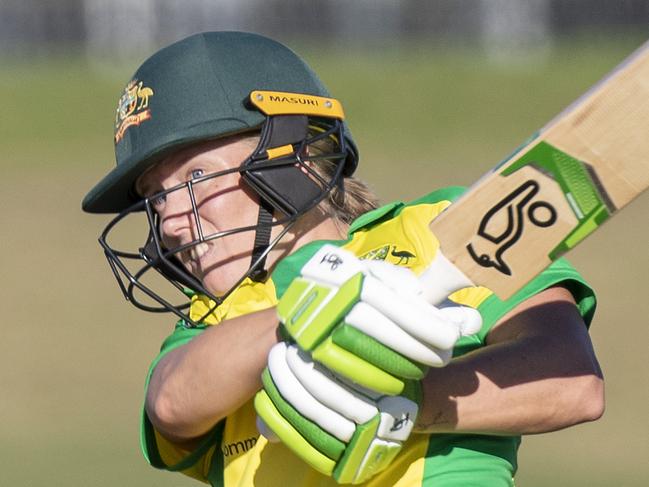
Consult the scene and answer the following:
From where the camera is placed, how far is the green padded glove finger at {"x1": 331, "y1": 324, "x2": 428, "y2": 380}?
1.96 m

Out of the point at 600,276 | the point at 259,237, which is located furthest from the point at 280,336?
the point at 600,276

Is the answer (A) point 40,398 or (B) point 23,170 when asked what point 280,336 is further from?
(B) point 23,170

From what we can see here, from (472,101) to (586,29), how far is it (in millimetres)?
2439

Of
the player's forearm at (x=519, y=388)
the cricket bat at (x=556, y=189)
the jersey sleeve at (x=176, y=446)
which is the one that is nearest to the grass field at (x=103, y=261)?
the jersey sleeve at (x=176, y=446)

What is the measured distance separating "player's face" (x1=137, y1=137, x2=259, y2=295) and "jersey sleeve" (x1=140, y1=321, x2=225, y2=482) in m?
0.12

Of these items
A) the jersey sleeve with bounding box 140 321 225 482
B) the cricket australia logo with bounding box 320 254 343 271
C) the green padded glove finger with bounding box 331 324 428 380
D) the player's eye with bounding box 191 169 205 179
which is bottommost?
the jersey sleeve with bounding box 140 321 225 482

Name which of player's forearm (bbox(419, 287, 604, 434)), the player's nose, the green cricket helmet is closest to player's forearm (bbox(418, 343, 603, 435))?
player's forearm (bbox(419, 287, 604, 434))

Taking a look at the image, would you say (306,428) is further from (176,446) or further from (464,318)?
(176,446)

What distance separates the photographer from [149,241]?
292 cm

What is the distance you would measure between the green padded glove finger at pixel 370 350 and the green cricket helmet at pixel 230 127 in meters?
0.70

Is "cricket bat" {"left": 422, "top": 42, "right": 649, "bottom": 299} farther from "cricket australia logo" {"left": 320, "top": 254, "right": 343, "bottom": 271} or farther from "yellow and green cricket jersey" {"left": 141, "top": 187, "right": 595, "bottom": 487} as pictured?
"yellow and green cricket jersey" {"left": 141, "top": 187, "right": 595, "bottom": 487}

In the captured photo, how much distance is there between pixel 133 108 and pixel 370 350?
1.11m

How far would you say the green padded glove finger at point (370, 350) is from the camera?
6.42 ft

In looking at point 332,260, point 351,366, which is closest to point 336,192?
point 332,260
